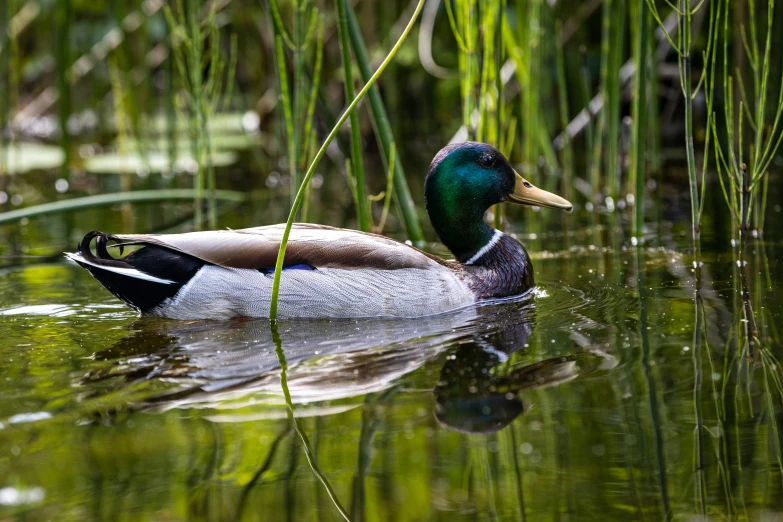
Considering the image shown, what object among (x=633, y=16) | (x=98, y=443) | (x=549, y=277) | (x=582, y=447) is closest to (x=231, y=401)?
(x=98, y=443)

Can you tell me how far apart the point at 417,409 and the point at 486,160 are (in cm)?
249

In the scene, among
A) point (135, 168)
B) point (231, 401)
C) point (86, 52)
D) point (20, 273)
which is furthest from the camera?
point (86, 52)

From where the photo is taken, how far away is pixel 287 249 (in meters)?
5.60

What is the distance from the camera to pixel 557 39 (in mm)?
8344

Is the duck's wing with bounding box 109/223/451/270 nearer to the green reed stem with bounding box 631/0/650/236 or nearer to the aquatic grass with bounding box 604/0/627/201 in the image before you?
the green reed stem with bounding box 631/0/650/236

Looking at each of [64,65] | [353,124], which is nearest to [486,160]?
[353,124]

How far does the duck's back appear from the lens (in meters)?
5.57

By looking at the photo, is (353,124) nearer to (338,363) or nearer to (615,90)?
(338,363)

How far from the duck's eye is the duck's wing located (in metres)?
0.81

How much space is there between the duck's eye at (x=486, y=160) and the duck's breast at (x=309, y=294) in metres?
0.90

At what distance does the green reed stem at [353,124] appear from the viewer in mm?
5820

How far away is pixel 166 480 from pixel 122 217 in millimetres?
6076

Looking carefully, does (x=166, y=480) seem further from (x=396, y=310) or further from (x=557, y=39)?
(x=557, y=39)

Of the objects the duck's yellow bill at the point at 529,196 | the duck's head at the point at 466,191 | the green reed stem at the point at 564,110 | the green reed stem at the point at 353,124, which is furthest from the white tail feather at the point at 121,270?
the green reed stem at the point at 564,110
